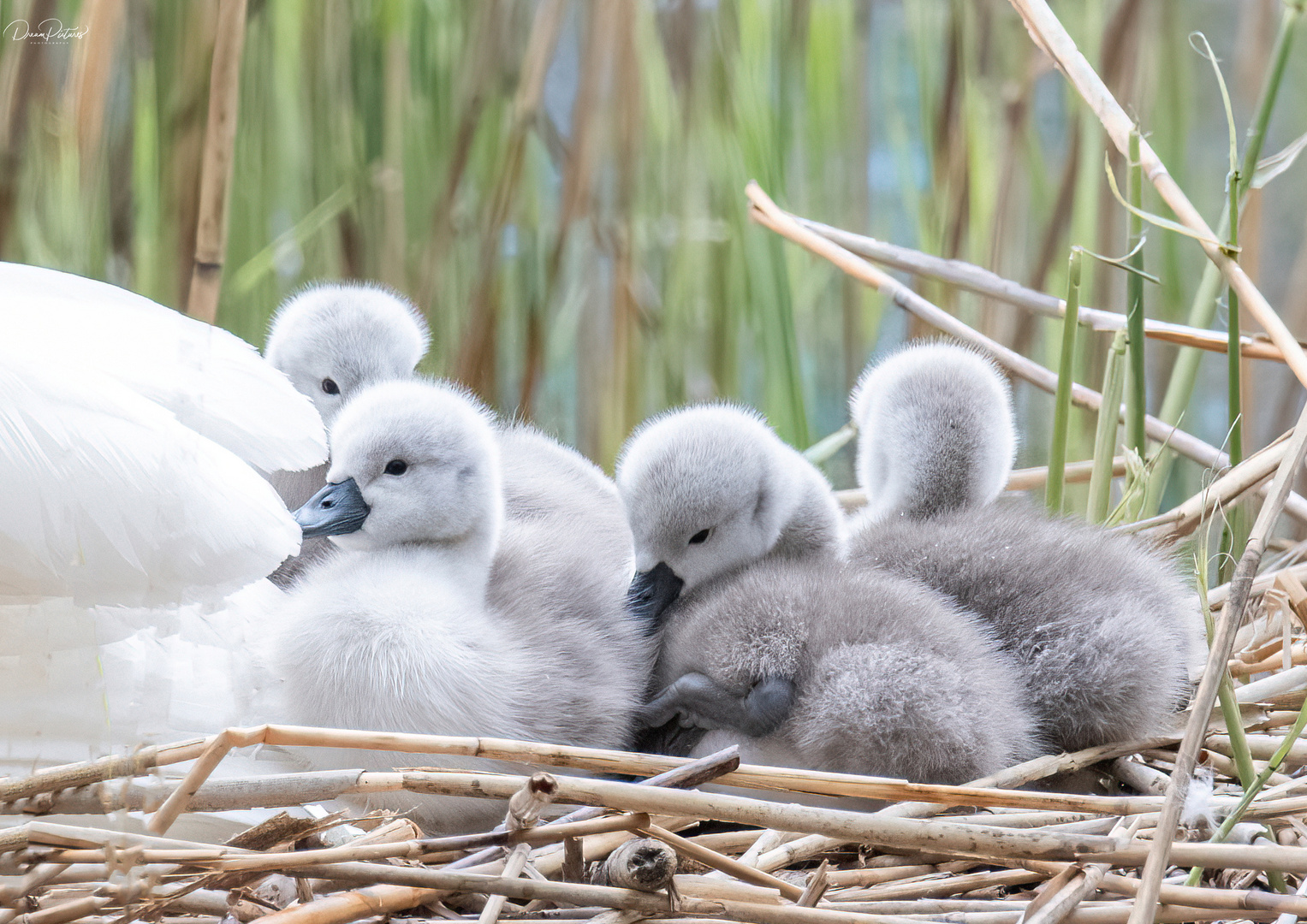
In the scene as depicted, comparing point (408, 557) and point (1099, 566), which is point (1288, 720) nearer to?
point (1099, 566)

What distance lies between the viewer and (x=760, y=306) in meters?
1.20

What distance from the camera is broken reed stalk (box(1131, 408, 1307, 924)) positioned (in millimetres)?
581

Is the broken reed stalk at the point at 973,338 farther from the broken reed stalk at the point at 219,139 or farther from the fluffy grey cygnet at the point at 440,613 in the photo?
the broken reed stalk at the point at 219,139

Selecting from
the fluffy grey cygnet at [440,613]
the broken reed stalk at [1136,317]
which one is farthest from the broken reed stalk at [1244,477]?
the fluffy grey cygnet at [440,613]

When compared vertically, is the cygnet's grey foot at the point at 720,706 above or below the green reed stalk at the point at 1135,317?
below

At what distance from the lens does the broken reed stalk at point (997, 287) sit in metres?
1.23

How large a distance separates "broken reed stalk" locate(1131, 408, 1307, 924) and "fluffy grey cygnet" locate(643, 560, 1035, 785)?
0.69 feet

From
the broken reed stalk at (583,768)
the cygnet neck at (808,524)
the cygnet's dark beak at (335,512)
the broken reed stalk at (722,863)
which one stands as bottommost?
the broken reed stalk at (722,863)

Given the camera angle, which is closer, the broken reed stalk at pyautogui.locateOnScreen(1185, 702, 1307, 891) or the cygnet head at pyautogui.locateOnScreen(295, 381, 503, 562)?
the broken reed stalk at pyautogui.locateOnScreen(1185, 702, 1307, 891)

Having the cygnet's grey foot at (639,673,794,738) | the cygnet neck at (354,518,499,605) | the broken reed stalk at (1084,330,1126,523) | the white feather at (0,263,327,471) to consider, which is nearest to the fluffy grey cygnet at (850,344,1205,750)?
the broken reed stalk at (1084,330,1126,523)

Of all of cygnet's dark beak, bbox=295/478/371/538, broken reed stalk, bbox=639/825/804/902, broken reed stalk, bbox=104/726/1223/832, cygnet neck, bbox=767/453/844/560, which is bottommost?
broken reed stalk, bbox=639/825/804/902

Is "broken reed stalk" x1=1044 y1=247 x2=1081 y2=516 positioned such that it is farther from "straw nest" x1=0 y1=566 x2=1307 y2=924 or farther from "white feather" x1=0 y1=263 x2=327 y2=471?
"white feather" x1=0 y1=263 x2=327 y2=471

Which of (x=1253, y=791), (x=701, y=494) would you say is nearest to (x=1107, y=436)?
(x=701, y=494)

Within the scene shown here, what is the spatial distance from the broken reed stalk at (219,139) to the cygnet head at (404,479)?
0.74ft
